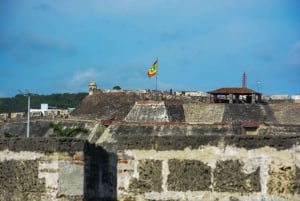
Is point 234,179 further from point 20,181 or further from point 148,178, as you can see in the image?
point 20,181

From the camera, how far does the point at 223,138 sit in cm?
2139

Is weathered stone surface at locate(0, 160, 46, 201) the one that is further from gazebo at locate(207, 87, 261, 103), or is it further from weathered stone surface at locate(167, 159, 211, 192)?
gazebo at locate(207, 87, 261, 103)

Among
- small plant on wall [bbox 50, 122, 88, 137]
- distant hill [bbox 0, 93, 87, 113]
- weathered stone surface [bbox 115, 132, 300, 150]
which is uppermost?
distant hill [bbox 0, 93, 87, 113]

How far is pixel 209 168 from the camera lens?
2141cm

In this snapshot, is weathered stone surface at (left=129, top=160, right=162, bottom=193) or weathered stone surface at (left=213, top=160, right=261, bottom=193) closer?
weathered stone surface at (left=213, top=160, right=261, bottom=193)

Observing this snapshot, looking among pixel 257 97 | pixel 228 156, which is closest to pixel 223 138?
pixel 228 156

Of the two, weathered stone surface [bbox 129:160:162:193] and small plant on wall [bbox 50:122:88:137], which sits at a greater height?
small plant on wall [bbox 50:122:88:137]

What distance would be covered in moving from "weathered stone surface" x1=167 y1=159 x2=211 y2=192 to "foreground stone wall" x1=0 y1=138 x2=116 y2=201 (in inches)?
59.9

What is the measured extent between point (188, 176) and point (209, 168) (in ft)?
1.78

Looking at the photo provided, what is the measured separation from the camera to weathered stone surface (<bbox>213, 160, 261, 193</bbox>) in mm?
20922

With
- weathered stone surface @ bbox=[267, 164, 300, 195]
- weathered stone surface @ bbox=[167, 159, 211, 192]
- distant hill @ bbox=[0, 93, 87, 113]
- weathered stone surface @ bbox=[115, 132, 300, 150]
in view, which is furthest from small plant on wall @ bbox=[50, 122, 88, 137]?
distant hill @ bbox=[0, 93, 87, 113]

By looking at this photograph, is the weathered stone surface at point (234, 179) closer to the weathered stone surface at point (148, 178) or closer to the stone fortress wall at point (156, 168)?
the stone fortress wall at point (156, 168)

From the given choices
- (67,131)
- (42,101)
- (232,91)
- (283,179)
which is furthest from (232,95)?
(42,101)

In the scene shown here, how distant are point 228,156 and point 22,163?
16.0 feet
